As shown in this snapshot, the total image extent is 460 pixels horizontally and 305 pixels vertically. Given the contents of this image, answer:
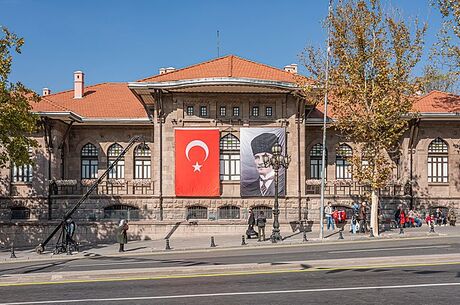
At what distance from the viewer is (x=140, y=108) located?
4528cm

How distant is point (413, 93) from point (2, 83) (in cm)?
1988

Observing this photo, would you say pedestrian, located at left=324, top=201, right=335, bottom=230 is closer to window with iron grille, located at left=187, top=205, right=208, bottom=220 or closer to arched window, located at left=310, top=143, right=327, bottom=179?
window with iron grille, located at left=187, top=205, right=208, bottom=220

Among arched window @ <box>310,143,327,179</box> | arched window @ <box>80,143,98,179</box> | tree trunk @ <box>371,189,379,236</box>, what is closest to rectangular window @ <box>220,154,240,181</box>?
arched window @ <box>310,143,327,179</box>

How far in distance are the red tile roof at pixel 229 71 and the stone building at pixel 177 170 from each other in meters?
0.07

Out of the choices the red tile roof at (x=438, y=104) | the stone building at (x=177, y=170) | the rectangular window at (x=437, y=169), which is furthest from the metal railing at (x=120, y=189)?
the rectangular window at (x=437, y=169)

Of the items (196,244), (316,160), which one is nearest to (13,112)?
(196,244)

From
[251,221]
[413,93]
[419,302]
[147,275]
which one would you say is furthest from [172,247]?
[419,302]

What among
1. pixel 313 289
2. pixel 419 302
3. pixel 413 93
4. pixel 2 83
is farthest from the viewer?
pixel 413 93

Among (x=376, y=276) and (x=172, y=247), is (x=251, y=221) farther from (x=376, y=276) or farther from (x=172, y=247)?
(x=376, y=276)

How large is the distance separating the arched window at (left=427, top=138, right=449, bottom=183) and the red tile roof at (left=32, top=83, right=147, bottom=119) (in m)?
20.4

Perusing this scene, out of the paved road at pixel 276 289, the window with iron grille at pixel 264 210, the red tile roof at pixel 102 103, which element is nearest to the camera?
the paved road at pixel 276 289

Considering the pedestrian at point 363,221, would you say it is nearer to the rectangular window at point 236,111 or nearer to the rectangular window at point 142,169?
the rectangular window at point 236,111

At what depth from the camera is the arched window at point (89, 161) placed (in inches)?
1758

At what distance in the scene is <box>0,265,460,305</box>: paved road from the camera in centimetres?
1255
